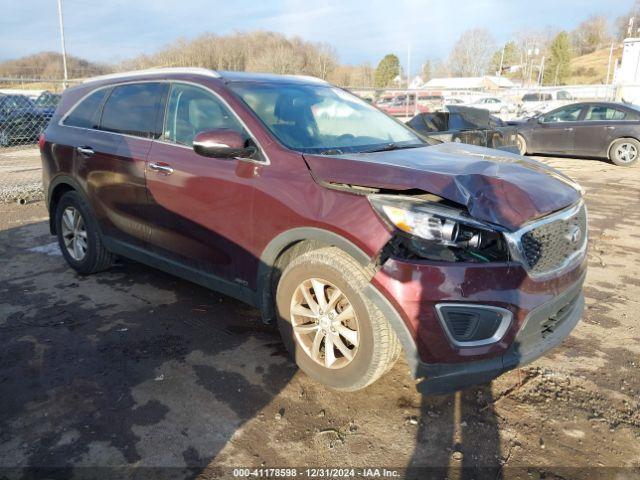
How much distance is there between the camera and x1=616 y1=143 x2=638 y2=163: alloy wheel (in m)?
12.3

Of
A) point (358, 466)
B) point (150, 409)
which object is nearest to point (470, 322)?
point (358, 466)

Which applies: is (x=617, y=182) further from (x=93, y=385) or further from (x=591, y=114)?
(x=93, y=385)

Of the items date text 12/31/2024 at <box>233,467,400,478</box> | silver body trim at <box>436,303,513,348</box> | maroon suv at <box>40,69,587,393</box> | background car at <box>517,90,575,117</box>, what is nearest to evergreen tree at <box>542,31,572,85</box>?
background car at <box>517,90,575,117</box>

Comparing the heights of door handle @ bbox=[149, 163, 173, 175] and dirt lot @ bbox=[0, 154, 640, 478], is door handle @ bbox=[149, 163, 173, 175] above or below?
above

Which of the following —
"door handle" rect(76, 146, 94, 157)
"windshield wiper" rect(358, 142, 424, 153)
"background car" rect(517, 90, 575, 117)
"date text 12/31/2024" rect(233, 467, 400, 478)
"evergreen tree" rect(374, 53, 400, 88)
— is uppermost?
"evergreen tree" rect(374, 53, 400, 88)

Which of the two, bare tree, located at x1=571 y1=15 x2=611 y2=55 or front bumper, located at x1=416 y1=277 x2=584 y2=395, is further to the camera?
bare tree, located at x1=571 y1=15 x2=611 y2=55

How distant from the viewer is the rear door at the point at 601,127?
12344 mm

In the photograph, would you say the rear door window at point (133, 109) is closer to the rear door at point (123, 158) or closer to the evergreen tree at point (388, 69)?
the rear door at point (123, 158)

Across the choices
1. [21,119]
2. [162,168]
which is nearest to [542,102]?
[21,119]

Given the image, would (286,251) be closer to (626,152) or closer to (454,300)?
(454,300)

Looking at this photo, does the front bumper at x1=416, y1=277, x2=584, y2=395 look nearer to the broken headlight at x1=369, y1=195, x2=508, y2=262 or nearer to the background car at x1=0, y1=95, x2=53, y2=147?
the broken headlight at x1=369, y1=195, x2=508, y2=262

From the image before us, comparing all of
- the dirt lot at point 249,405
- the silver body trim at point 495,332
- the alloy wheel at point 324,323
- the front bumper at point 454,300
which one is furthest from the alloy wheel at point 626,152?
the alloy wheel at point 324,323

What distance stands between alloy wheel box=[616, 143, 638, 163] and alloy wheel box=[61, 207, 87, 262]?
12.4m

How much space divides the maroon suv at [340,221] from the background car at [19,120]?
14478 millimetres
